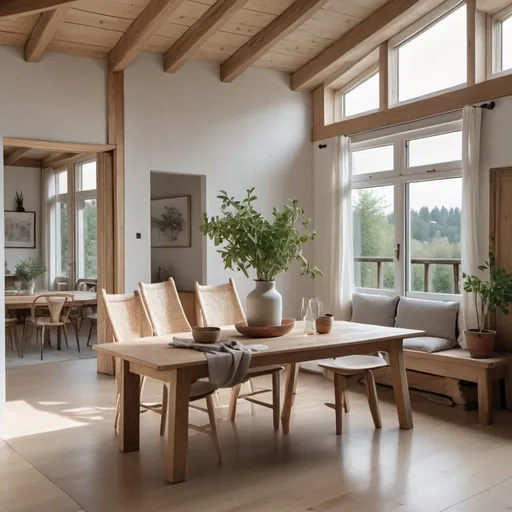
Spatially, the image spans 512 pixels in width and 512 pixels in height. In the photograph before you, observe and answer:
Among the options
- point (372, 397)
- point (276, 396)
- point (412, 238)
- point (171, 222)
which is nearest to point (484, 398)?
point (372, 397)

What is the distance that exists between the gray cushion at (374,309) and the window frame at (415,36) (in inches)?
74.8

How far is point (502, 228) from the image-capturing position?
16.9 ft

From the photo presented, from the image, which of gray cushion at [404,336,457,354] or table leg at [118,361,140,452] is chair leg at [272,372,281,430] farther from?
gray cushion at [404,336,457,354]

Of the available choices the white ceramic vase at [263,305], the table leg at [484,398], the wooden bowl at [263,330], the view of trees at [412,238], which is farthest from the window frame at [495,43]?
the wooden bowl at [263,330]

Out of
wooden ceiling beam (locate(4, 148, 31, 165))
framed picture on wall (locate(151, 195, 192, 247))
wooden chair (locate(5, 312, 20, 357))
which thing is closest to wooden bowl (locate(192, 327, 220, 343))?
wooden chair (locate(5, 312, 20, 357))

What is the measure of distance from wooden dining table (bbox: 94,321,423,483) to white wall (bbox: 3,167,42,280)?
7079 mm

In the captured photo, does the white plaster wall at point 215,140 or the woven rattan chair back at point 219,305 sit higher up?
the white plaster wall at point 215,140

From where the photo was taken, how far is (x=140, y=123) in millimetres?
5992

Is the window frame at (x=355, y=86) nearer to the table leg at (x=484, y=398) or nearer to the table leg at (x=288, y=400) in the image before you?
the table leg at (x=484, y=398)

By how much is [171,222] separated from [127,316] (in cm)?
384

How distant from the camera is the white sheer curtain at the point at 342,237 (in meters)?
6.53

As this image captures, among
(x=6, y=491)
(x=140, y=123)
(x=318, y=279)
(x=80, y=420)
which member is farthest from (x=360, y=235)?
(x=6, y=491)

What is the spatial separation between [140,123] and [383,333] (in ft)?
10.5

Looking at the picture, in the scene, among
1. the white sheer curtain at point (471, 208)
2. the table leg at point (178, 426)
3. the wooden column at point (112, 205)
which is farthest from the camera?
the wooden column at point (112, 205)
